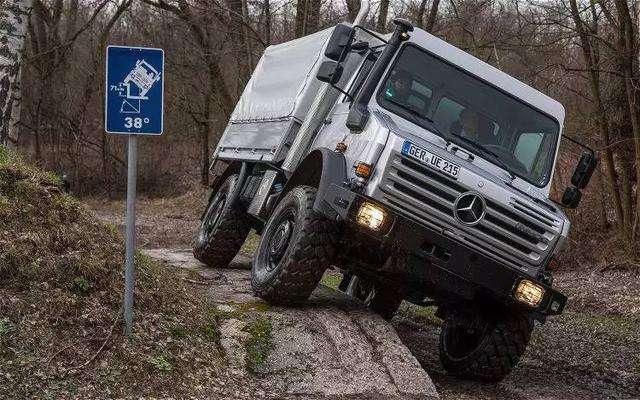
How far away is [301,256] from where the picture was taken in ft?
22.2

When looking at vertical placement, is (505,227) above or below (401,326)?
above

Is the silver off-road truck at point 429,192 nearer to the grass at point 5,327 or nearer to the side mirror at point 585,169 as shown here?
the side mirror at point 585,169

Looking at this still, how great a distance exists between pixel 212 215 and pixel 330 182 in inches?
188

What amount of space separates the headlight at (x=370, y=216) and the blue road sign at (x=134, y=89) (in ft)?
5.78

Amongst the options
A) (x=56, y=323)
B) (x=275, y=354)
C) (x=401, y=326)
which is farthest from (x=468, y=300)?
(x=56, y=323)

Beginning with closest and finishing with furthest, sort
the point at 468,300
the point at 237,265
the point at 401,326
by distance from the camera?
the point at 468,300
the point at 401,326
the point at 237,265

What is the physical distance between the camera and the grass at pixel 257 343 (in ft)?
20.0

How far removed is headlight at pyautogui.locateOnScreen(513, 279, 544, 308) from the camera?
6598 mm

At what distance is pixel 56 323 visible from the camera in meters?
5.35

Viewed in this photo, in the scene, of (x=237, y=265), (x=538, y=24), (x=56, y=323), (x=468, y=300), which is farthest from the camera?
(x=538, y=24)

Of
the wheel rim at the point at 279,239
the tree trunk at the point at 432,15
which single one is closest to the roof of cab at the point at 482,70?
the wheel rim at the point at 279,239

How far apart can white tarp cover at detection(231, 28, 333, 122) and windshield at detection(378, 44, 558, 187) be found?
1813 mm

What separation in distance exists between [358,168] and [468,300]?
177cm

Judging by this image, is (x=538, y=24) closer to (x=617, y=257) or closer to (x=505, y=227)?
(x=617, y=257)
